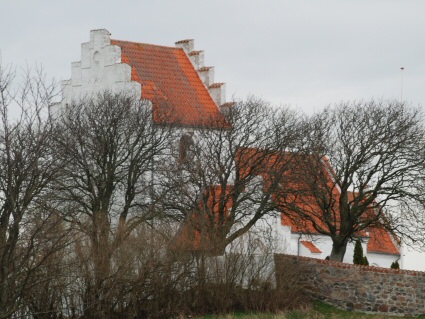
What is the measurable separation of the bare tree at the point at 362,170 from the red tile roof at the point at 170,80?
5470 millimetres

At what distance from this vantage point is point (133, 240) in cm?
3812

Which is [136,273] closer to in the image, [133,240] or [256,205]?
[133,240]

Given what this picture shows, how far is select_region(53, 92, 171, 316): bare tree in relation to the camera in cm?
4712

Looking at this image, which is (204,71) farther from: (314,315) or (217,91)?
(314,315)

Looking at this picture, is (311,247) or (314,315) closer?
(314,315)

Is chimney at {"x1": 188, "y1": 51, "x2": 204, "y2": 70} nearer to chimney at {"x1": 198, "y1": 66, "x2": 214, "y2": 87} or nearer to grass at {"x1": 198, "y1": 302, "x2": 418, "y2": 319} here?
chimney at {"x1": 198, "y1": 66, "x2": 214, "y2": 87}

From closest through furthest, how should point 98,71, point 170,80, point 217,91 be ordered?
point 98,71, point 170,80, point 217,91

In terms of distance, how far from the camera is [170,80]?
58.1 meters

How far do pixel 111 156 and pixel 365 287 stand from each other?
12.5 m

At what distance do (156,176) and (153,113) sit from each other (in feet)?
11.0

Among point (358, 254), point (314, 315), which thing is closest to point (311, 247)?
point (358, 254)

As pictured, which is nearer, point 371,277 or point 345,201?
point 371,277

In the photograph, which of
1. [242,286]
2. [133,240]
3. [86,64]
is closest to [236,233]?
[242,286]

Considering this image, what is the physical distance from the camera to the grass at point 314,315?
127ft
